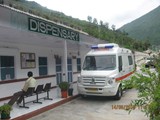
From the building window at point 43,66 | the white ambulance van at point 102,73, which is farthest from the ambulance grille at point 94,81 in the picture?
the building window at point 43,66

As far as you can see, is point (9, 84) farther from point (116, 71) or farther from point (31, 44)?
point (116, 71)

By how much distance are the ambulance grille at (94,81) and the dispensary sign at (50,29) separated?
7.21ft

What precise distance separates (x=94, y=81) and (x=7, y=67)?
4173 millimetres

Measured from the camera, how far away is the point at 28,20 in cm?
833

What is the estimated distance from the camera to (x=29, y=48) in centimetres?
1337

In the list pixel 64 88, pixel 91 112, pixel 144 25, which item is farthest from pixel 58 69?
pixel 144 25

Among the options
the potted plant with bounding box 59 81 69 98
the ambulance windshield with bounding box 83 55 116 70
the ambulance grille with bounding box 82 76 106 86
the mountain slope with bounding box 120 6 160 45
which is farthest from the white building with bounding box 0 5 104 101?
the mountain slope with bounding box 120 6 160 45

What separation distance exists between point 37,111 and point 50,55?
287 inches

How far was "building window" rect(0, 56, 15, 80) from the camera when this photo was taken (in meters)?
11.3

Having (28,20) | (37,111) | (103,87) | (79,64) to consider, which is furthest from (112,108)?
(79,64)

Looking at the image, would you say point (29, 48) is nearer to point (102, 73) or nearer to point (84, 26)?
point (102, 73)

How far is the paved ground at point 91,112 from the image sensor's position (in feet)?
27.5

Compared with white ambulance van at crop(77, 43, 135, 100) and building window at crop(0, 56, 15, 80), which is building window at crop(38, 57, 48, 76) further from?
white ambulance van at crop(77, 43, 135, 100)

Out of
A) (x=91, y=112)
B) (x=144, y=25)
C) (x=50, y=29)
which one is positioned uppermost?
(x=144, y=25)
